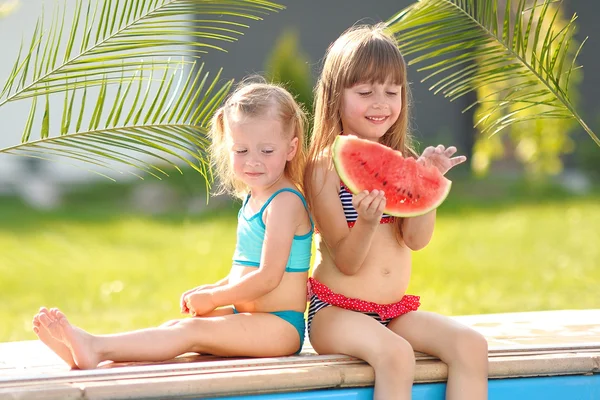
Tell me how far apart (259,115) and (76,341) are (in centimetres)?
97

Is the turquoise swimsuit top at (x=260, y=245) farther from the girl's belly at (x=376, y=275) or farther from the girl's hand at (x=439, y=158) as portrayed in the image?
the girl's hand at (x=439, y=158)

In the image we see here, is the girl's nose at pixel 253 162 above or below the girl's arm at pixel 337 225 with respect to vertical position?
above

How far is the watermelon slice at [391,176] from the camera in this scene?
304cm

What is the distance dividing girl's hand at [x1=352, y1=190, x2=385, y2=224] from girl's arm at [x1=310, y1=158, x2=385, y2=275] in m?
0.02

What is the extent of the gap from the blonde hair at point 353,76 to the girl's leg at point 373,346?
0.43 meters

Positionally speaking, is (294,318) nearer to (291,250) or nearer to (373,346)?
(291,250)

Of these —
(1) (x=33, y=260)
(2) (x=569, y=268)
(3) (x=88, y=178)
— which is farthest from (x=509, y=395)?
(3) (x=88, y=178)

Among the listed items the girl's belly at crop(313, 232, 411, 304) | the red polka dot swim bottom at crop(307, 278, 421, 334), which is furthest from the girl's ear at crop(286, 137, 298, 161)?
the red polka dot swim bottom at crop(307, 278, 421, 334)

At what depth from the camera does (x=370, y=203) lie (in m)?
2.89

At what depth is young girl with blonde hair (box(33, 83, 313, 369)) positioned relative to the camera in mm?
3012

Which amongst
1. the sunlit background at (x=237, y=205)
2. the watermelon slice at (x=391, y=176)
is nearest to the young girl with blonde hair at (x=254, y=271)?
the watermelon slice at (x=391, y=176)

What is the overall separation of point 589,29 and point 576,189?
11.7 feet

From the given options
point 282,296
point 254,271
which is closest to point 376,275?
point 282,296

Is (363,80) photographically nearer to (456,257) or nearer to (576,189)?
(456,257)
